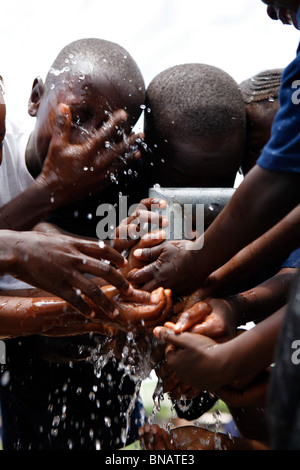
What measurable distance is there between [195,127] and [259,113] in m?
0.32

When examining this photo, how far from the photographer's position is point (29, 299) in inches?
67.4

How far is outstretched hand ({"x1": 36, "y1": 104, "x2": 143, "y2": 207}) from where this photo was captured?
1903mm

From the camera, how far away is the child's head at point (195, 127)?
1950 millimetres

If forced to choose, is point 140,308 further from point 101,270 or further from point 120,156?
point 120,156

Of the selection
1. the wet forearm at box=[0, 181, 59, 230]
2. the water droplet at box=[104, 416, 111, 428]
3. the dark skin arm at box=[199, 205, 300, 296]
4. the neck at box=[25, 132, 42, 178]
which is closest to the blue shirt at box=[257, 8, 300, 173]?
the dark skin arm at box=[199, 205, 300, 296]

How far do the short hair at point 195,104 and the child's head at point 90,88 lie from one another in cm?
7

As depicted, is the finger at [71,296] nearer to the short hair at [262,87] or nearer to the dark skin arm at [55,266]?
the dark skin arm at [55,266]

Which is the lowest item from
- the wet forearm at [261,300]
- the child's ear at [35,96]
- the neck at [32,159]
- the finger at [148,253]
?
the wet forearm at [261,300]

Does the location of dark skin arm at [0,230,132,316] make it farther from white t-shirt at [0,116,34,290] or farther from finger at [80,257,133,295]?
white t-shirt at [0,116,34,290]

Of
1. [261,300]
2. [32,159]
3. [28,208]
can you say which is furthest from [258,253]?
[32,159]

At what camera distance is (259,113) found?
2.12m

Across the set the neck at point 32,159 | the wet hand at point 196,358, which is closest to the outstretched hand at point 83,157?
the neck at point 32,159
